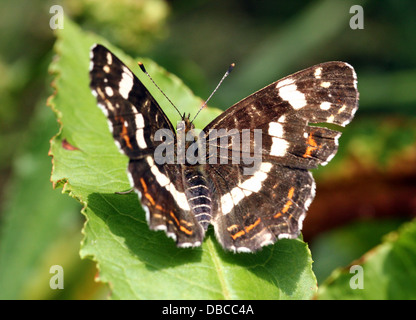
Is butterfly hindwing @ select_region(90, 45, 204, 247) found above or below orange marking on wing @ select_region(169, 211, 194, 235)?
above

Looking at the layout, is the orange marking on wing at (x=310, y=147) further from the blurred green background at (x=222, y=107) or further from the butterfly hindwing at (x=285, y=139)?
the blurred green background at (x=222, y=107)

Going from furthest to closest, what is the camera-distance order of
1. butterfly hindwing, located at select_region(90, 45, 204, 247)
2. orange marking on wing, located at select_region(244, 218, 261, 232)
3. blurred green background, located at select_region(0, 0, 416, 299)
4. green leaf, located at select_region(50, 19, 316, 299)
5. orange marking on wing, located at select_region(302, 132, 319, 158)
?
blurred green background, located at select_region(0, 0, 416, 299)
orange marking on wing, located at select_region(302, 132, 319, 158)
orange marking on wing, located at select_region(244, 218, 261, 232)
butterfly hindwing, located at select_region(90, 45, 204, 247)
green leaf, located at select_region(50, 19, 316, 299)

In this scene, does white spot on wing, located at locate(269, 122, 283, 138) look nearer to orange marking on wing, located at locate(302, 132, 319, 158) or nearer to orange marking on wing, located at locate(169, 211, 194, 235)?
orange marking on wing, located at locate(302, 132, 319, 158)

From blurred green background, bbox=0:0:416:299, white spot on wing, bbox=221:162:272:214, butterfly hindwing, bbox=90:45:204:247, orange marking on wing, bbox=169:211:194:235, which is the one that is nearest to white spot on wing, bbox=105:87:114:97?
butterfly hindwing, bbox=90:45:204:247

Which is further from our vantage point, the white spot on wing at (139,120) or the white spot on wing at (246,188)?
the white spot on wing at (246,188)

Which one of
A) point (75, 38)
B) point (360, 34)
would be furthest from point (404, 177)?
point (360, 34)

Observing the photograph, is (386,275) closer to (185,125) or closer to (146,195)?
(146,195)

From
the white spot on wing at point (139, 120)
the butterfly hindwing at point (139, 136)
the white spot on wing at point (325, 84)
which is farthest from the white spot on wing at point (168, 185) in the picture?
the white spot on wing at point (325, 84)
